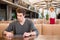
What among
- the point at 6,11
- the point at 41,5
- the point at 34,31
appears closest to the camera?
the point at 34,31

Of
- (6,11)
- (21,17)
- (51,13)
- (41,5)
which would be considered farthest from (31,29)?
(41,5)

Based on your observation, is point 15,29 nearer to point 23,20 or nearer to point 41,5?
point 23,20

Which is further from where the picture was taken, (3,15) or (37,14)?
(37,14)

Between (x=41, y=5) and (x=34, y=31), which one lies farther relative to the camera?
(x=41, y=5)

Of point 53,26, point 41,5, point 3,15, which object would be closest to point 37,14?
point 41,5

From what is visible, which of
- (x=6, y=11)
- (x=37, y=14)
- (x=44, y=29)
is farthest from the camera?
(x=37, y=14)

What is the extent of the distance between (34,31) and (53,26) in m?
0.59

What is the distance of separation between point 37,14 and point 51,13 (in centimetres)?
806

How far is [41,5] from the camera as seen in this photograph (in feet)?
48.2

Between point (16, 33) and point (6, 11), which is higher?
point (6, 11)

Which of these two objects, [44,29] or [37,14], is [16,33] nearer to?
[44,29]

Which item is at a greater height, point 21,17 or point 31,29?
point 21,17

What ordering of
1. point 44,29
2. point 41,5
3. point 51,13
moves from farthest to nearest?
point 41,5, point 51,13, point 44,29

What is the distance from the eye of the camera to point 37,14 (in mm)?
13266
